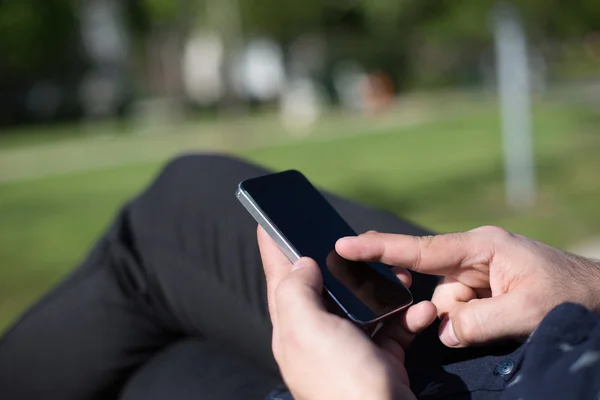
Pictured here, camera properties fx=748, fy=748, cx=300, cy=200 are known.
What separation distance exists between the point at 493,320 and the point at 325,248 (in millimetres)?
300

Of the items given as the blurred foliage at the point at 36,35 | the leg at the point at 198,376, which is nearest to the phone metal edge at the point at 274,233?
the leg at the point at 198,376

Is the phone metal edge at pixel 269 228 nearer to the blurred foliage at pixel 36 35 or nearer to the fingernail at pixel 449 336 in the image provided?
the fingernail at pixel 449 336

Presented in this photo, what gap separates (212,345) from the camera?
6.13ft

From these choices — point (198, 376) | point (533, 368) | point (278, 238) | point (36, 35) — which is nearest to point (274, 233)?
point (278, 238)

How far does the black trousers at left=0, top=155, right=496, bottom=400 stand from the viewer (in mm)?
A: 1814

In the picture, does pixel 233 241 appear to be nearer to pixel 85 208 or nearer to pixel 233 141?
pixel 85 208

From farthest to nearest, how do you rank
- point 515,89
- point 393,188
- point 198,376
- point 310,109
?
point 310,109
point 393,188
point 515,89
point 198,376

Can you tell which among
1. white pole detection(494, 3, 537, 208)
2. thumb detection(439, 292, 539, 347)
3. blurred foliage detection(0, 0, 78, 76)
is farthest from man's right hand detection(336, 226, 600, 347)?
blurred foliage detection(0, 0, 78, 76)

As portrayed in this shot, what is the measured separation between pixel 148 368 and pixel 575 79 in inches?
1139

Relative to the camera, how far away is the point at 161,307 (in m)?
1.98

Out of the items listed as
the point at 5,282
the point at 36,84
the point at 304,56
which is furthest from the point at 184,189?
the point at 304,56

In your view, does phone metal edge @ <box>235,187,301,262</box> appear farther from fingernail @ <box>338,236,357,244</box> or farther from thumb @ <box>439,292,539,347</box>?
thumb @ <box>439,292,539,347</box>

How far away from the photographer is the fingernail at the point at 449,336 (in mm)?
1276

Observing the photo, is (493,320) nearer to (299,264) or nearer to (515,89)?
(299,264)
